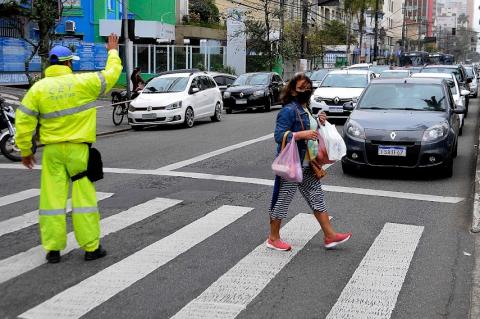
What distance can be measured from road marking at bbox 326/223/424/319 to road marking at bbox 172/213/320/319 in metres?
0.66

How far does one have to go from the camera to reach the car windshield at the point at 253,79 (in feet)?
85.9

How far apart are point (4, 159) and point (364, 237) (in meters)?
8.27

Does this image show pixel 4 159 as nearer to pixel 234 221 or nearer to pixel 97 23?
pixel 234 221

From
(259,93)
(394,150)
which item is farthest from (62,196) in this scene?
(259,93)

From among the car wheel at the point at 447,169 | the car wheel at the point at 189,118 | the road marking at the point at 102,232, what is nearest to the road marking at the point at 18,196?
the road marking at the point at 102,232

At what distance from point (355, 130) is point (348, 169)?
27.7 inches

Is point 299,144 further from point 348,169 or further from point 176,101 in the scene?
point 176,101

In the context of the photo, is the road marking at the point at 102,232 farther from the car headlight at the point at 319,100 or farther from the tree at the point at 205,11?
the tree at the point at 205,11

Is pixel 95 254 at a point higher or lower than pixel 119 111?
lower

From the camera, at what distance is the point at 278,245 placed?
630cm

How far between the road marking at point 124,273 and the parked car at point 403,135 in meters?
3.22

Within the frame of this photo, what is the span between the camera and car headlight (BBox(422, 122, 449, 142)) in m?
9.94

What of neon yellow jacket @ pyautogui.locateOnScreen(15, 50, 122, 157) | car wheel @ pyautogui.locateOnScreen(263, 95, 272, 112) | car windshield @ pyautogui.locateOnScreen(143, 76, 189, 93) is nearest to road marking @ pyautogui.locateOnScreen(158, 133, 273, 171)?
car windshield @ pyautogui.locateOnScreen(143, 76, 189, 93)

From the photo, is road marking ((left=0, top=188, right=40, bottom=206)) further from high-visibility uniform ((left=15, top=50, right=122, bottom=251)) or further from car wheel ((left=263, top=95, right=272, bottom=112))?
car wheel ((left=263, top=95, right=272, bottom=112))
